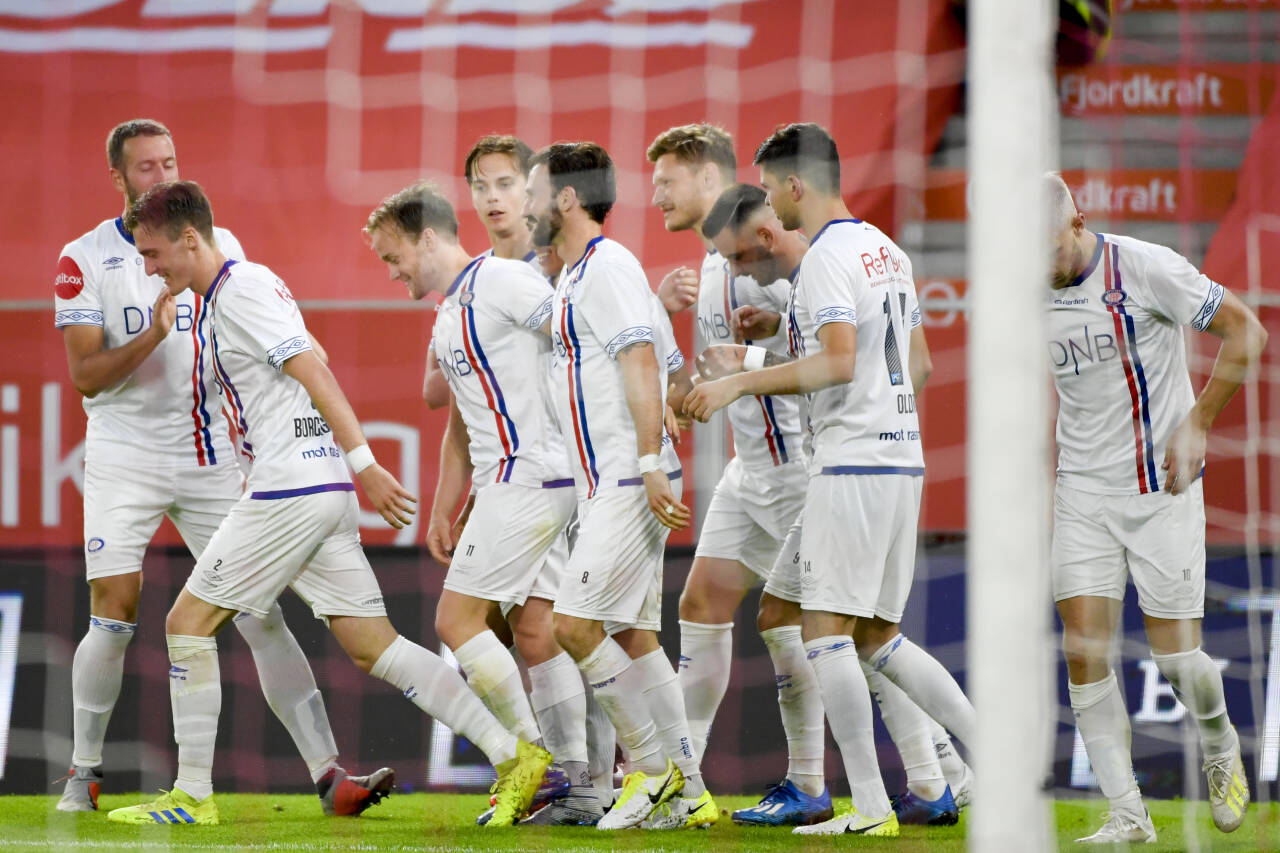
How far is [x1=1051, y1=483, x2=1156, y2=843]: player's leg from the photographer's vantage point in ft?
15.4

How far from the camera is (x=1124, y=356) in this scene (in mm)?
4703

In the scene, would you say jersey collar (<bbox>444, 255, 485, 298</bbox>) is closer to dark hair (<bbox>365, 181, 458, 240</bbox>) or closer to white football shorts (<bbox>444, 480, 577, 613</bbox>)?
dark hair (<bbox>365, 181, 458, 240</bbox>)

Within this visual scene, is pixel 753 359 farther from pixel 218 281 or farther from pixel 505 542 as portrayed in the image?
pixel 218 281

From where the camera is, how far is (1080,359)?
4734 millimetres

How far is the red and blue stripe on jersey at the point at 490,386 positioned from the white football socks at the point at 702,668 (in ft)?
2.77

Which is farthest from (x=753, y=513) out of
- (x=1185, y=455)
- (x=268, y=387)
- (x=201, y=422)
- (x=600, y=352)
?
(x=201, y=422)

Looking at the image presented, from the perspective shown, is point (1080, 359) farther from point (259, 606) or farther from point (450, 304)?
point (259, 606)

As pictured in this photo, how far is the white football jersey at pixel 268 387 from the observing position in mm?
4895

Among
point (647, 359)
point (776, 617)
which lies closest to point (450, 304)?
point (647, 359)

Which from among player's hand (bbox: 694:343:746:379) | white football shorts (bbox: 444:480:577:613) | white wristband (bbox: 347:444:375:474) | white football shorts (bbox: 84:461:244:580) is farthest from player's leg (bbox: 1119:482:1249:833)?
white football shorts (bbox: 84:461:244:580)

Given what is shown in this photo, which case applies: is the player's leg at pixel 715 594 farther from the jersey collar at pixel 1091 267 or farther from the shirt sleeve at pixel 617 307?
the jersey collar at pixel 1091 267

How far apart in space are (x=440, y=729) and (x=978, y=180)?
4325 mm

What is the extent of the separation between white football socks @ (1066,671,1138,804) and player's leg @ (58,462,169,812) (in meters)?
3.20

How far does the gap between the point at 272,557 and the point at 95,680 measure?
1.10 metres
